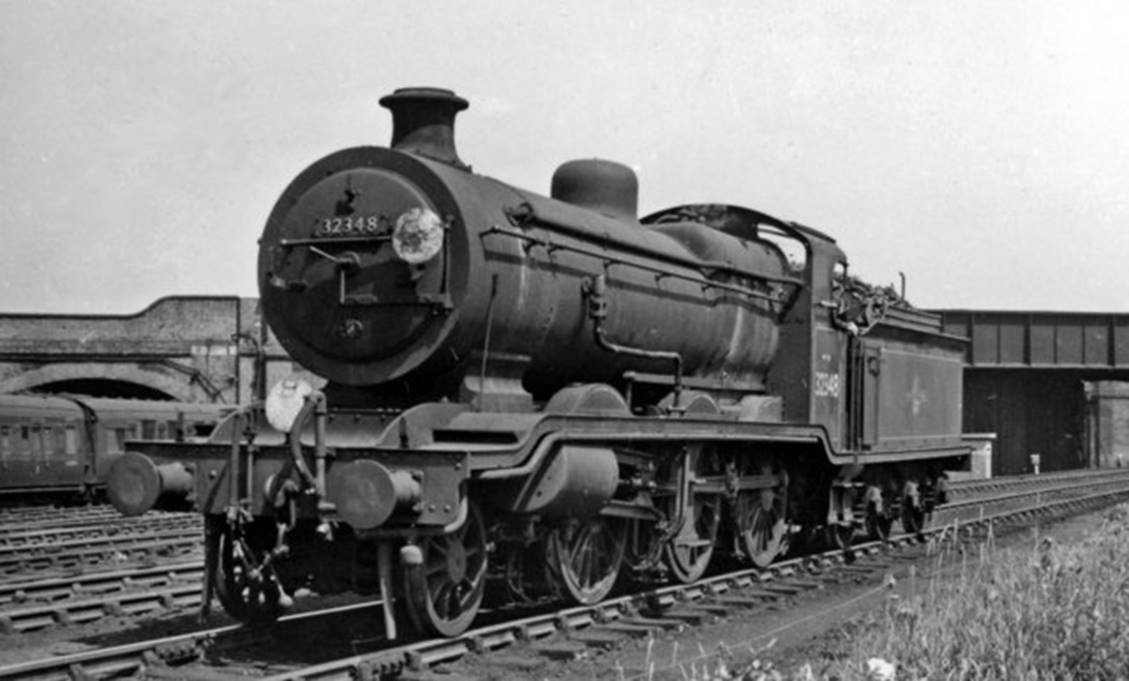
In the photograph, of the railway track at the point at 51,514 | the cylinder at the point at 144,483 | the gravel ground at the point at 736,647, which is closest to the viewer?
the gravel ground at the point at 736,647

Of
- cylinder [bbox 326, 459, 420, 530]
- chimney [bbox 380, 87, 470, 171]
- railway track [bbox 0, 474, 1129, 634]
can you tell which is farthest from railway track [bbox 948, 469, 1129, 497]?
cylinder [bbox 326, 459, 420, 530]

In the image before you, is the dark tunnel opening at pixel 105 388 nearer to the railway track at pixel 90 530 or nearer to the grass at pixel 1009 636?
the railway track at pixel 90 530

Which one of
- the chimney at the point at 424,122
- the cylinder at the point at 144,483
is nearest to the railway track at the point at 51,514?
the cylinder at the point at 144,483

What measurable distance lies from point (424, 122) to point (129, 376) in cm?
2800

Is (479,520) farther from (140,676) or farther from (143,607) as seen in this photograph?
(143,607)

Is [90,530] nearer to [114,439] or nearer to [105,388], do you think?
[114,439]

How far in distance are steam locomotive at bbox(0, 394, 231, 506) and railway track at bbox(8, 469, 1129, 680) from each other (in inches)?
518

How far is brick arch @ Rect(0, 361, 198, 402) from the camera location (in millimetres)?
34969

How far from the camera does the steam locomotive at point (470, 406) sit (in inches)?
315

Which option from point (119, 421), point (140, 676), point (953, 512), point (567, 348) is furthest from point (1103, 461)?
point (140, 676)

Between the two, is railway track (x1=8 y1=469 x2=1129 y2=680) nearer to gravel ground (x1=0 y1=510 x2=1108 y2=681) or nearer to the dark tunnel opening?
gravel ground (x1=0 y1=510 x2=1108 y2=681)

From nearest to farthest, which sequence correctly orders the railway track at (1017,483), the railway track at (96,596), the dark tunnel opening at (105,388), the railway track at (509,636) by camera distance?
1. the railway track at (509,636)
2. the railway track at (96,596)
3. the railway track at (1017,483)
4. the dark tunnel opening at (105,388)

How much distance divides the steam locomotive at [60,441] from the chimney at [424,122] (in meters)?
14.0

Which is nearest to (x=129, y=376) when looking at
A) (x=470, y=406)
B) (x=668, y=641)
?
(x=470, y=406)
